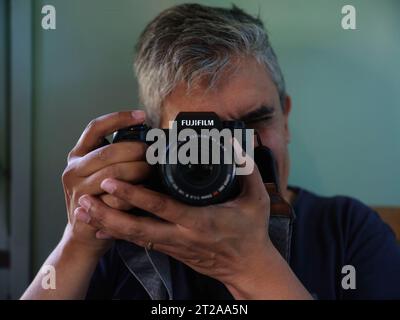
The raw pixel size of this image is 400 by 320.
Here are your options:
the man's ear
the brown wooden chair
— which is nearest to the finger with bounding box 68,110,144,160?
the man's ear

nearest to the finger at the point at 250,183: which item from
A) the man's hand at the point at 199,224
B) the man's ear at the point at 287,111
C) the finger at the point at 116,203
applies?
the man's hand at the point at 199,224

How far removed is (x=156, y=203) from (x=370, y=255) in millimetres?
305

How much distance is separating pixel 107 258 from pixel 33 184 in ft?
0.45

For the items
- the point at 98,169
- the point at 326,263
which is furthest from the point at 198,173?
the point at 326,263

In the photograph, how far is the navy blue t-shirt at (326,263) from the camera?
19.1 inches

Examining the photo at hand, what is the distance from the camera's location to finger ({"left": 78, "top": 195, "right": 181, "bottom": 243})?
1.26 ft

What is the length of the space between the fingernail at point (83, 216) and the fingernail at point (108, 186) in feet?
0.17

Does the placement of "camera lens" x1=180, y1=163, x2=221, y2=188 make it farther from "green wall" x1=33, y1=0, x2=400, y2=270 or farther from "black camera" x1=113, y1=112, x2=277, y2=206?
"green wall" x1=33, y1=0, x2=400, y2=270

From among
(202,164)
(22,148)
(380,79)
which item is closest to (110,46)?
(22,148)

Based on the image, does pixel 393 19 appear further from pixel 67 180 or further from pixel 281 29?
pixel 67 180

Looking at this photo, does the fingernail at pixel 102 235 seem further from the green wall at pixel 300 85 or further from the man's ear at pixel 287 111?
the man's ear at pixel 287 111

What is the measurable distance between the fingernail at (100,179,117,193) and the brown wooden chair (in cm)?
41

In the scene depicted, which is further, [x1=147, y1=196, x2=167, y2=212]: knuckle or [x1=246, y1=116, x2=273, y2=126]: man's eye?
[x1=246, y1=116, x2=273, y2=126]: man's eye

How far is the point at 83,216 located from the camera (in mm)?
415
